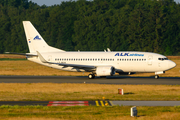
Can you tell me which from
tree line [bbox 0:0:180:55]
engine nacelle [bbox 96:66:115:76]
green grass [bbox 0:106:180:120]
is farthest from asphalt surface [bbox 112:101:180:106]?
tree line [bbox 0:0:180:55]

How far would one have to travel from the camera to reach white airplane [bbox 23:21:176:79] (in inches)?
1671

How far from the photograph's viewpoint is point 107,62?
1726 inches

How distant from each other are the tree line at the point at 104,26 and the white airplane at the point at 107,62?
6581cm

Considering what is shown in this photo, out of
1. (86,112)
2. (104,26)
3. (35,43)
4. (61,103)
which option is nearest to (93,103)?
(61,103)

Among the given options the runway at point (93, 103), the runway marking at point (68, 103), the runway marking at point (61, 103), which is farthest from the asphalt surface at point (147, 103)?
the runway marking at point (68, 103)

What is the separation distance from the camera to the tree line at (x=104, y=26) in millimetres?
109312

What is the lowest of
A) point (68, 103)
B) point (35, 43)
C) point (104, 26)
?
point (68, 103)

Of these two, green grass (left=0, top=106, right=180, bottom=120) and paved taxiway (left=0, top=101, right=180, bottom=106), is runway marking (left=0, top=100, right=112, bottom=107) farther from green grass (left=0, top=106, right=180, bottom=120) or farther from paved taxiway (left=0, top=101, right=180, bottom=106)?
green grass (left=0, top=106, right=180, bottom=120)

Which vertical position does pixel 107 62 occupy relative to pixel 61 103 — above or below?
above

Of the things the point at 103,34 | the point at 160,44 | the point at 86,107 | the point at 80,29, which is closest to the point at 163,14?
the point at 160,44

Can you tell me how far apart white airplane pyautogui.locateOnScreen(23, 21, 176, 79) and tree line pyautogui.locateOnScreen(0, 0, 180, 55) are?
65.8 meters

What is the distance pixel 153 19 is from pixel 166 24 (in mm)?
5312

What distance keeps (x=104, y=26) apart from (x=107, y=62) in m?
79.2

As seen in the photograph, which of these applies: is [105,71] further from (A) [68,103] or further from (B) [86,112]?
(B) [86,112]
